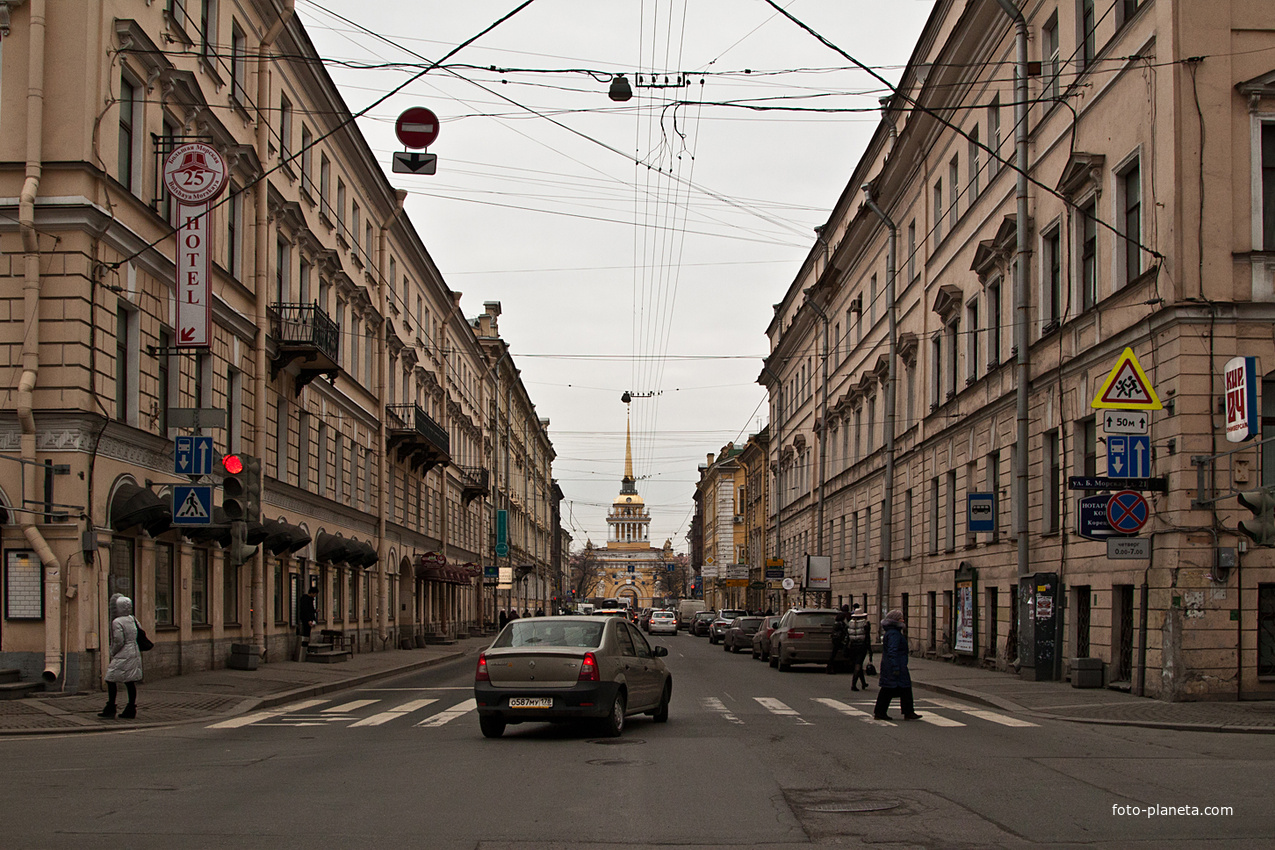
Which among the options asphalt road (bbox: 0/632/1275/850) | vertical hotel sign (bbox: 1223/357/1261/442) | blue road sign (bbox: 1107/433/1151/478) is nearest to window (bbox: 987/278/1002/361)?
blue road sign (bbox: 1107/433/1151/478)

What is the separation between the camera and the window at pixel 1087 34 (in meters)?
23.9

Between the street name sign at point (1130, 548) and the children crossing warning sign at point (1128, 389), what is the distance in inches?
78.8

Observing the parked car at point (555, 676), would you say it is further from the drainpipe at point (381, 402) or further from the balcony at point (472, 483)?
the balcony at point (472, 483)

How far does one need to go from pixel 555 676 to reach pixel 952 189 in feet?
80.3

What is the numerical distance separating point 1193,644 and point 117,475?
17.0 m

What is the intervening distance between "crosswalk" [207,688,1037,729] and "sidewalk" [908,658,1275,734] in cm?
63

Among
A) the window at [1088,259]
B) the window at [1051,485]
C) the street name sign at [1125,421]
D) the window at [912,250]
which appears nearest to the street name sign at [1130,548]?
the street name sign at [1125,421]

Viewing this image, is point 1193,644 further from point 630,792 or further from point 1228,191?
point 630,792

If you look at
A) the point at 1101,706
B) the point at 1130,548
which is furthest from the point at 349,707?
the point at 1130,548

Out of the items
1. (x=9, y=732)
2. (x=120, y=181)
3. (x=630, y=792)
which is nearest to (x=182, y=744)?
(x=9, y=732)

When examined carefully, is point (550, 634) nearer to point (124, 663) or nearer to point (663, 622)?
point (124, 663)

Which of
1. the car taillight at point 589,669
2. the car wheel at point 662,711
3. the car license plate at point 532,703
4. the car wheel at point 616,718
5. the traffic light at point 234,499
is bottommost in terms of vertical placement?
the car wheel at point 662,711

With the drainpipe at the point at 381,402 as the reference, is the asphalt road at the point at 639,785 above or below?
below

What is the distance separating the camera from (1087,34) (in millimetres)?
24328
